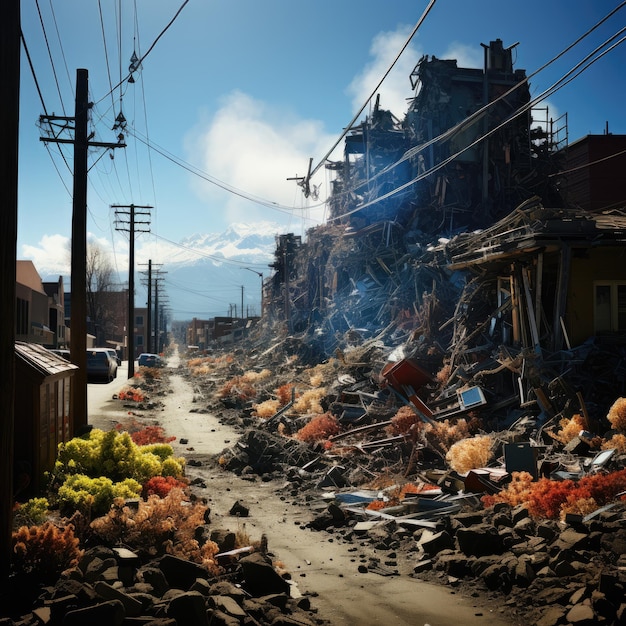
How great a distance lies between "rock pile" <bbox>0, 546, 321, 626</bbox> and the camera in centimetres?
545

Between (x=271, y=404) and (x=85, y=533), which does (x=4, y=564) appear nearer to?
(x=85, y=533)

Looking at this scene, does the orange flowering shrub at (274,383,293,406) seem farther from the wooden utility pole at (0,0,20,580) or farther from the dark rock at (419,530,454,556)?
the wooden utility pole at (0,0,20,580)

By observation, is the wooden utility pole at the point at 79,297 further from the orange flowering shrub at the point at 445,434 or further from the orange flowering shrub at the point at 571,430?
the orange flowering shrub at the point at 571,430

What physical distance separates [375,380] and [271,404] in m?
6.04

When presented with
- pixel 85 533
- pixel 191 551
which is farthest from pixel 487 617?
pixel 85 533

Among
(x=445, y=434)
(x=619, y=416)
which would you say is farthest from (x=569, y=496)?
(x=445, y=434)

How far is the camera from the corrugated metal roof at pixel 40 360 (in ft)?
33.6

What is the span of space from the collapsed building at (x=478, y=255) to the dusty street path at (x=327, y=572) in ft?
20.7

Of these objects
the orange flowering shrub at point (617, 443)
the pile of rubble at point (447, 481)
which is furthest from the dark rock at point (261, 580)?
the orange flowering shrub at point (617, 443)

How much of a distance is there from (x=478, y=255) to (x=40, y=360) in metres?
13.0

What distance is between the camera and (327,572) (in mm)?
8461

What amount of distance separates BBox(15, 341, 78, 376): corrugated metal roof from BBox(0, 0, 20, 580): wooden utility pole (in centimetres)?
417

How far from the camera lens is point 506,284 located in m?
19.3

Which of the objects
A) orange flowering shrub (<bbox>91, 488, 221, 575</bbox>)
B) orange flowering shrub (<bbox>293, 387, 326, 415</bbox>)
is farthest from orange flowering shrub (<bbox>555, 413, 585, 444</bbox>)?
orange flowering shrub (<bbox>293, 387, 326, 415</bbox>)
